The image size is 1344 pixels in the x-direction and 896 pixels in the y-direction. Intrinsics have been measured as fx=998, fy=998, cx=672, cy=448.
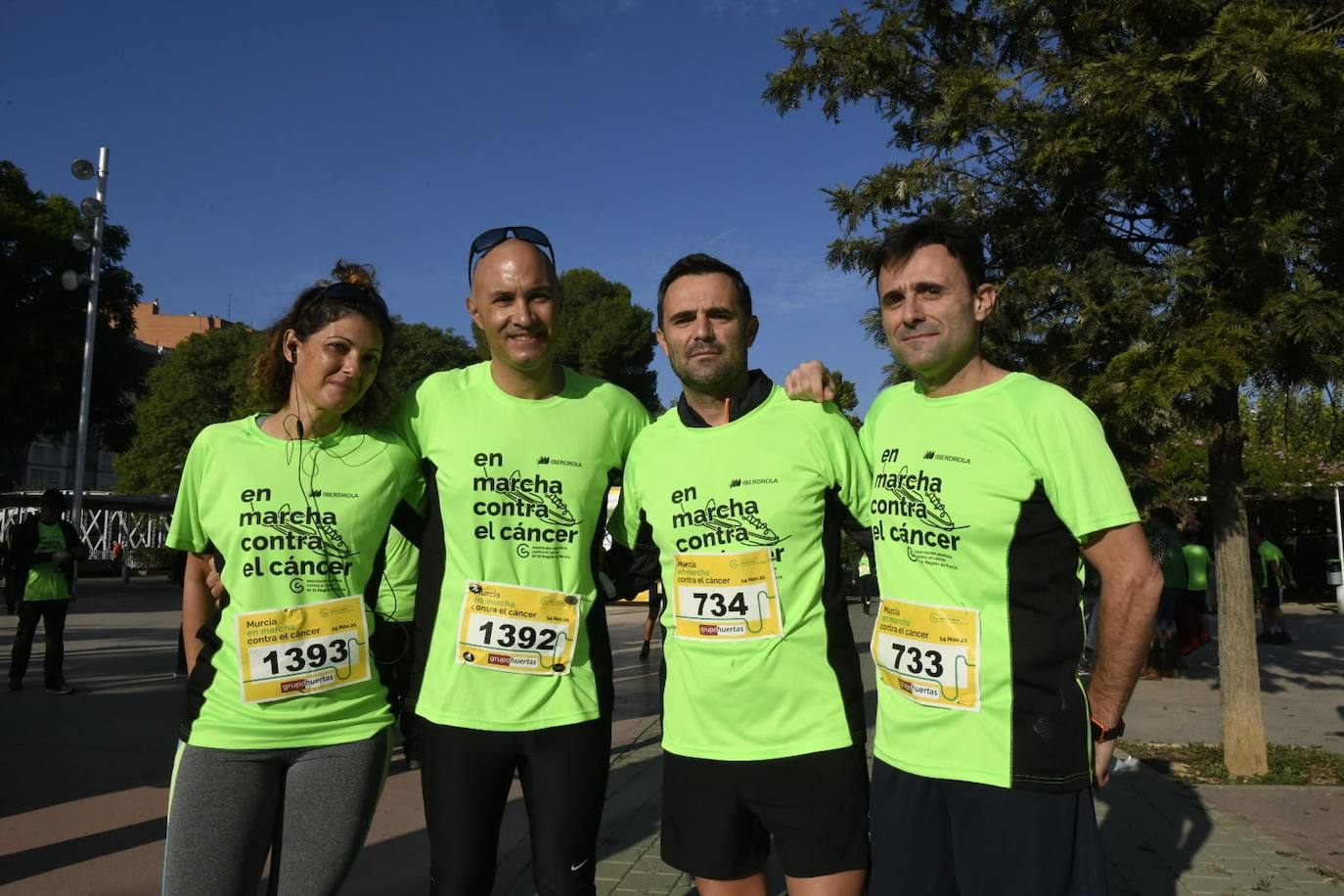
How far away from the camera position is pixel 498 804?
2.62 meters

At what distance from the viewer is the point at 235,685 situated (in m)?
2.50

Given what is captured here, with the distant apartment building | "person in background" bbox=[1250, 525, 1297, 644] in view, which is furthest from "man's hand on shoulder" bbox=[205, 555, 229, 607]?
the distant apartment building

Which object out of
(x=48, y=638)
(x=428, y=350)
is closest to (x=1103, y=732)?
(x=48, y=638)

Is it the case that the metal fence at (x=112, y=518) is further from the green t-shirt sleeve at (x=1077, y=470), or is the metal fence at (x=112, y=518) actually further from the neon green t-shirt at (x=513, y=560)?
the green t-shirt sleeve at (x=1077, y=470)

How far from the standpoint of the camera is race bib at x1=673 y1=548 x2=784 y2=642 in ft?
8.50

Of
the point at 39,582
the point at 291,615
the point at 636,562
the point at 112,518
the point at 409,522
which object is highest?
the point at 112,518

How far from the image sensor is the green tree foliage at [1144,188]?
486cm

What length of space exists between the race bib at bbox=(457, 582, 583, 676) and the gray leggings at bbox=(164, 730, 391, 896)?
381mm

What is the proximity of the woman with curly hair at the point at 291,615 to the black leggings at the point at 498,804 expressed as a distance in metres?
0.19

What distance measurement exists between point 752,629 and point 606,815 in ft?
10.9

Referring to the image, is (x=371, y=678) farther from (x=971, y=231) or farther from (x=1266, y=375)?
(x=1266, y=375)

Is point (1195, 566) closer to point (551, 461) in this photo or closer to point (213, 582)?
point (551, 461)

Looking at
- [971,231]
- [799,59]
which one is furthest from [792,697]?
[799,59]

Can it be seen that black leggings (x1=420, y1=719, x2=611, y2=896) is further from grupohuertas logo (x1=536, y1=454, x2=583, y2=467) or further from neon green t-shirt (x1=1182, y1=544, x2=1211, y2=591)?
neon green t-shirt (x1=1182, y1=544, x2=1211, y2=591)
